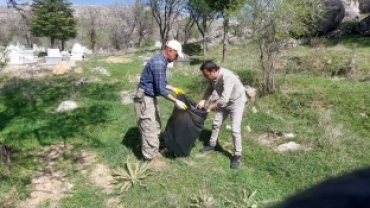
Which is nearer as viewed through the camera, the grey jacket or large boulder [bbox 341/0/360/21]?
the grey jacket

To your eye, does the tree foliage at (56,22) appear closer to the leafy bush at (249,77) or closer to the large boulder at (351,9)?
the large boulder at (351,9)

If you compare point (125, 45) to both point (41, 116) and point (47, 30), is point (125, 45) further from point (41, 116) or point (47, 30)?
point (41, 116)

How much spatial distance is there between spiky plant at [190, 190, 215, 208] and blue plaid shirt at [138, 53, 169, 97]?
→ 1.26 m

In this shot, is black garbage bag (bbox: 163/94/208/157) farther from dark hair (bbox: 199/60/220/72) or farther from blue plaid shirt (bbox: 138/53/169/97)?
dark hair (bbox: 199/60/220/72)

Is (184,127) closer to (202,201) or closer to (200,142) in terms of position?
(200,142)

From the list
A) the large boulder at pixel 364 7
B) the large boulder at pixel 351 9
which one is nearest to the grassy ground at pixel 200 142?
the large boulder at pixel 351 9

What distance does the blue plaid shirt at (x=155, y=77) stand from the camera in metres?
3.67

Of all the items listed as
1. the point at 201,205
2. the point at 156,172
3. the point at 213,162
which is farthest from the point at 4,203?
the point at 213,162

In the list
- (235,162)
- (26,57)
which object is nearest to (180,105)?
(235,162)

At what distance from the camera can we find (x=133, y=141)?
483 centimetres

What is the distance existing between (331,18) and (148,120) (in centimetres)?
1661

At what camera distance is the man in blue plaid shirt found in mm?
3680

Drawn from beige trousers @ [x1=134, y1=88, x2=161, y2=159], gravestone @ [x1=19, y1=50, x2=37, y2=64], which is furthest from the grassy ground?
gravestone @ [x1=19, y1=50, x2=37, y2=64]

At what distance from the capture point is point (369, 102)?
571cm
